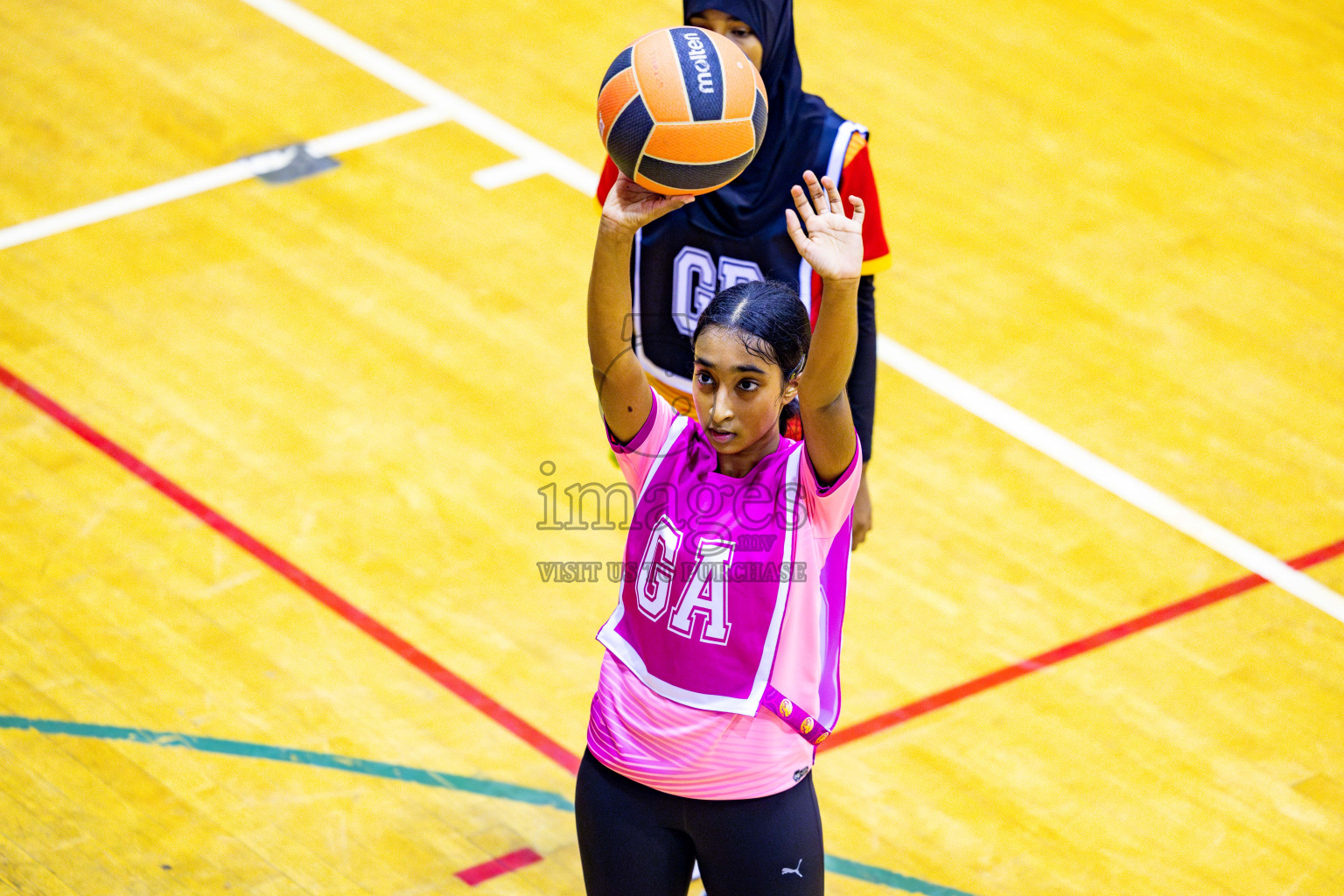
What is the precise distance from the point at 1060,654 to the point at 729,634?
2826 millimetres

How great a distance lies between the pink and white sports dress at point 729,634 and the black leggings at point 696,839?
41mm

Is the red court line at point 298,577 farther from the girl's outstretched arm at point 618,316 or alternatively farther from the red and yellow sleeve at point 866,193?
the girl's outstretched arm at point 618,316

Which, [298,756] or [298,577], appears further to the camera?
[298,577]

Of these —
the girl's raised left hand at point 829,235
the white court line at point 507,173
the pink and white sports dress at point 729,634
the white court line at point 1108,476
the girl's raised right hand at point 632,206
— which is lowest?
the white court line at point 1108,476

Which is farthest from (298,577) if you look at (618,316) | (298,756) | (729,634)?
(729,634)

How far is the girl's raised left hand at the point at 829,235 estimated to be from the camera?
120 inches

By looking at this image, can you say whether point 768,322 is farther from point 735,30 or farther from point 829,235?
point 735,30

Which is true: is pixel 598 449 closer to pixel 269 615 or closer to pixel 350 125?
pixel 269 615

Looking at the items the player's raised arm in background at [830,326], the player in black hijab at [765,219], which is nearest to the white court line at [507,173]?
the player in black hijab at [765,219]

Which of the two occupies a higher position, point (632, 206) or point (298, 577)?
point (632, 206)

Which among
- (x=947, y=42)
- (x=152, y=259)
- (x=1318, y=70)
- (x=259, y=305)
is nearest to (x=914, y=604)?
(x=259, y=305)

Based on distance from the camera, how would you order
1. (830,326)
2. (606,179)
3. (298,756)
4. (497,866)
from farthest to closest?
1. (298,756)
2. (497,866)
3. (606,179)
4. (830,326)

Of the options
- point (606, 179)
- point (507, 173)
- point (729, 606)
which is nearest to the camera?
point (729, 606)

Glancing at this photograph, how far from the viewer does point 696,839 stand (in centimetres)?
327
